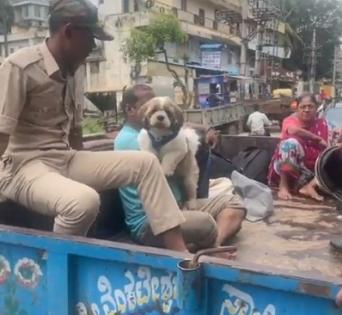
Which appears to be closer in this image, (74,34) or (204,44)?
(74,34)

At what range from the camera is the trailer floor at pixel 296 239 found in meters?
2.61

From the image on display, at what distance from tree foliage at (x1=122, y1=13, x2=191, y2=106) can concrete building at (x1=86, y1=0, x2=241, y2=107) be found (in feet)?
2.45

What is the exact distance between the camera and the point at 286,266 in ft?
8.48

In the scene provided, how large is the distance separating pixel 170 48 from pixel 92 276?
2558 centimetres

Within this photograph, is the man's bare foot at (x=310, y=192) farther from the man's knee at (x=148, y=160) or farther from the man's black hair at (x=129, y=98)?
the man's knee at (x=148, y=160)

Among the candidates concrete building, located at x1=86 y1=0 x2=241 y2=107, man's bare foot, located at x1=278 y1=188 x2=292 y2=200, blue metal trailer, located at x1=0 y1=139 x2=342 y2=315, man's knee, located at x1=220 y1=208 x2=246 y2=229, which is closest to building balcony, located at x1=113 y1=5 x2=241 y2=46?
concrete building, located at x1=86 y1=0 x2=241 y2=107

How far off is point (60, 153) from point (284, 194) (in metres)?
2.31

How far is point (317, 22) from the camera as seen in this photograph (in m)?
47.3

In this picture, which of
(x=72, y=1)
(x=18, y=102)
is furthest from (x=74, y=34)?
(x=18, y=102)

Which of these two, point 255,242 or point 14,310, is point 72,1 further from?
point 255,242

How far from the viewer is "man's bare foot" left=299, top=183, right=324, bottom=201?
4156 millimetres

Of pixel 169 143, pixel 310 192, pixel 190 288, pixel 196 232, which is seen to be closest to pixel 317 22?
pixel 310 192

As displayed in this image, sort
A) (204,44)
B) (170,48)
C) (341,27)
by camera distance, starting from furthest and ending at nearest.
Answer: (341,27), (204,44), (170,48)

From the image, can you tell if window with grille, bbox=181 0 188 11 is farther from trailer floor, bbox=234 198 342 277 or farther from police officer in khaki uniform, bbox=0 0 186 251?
police officer in khaki uniform, bbox=0 0 186 251
